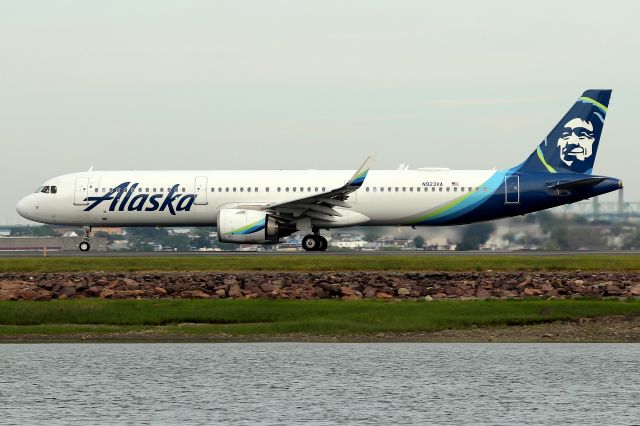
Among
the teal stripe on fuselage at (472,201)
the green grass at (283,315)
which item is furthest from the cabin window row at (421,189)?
the green grass at (283,315)

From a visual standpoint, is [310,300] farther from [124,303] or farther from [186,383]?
[186,383]

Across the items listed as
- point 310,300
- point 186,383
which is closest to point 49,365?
point 186,383

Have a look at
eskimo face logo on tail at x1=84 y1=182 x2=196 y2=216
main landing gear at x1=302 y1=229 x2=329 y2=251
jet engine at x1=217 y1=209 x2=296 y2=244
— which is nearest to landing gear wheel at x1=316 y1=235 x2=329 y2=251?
main landing gear at x1=302 y1=229 x2=329 y2=251

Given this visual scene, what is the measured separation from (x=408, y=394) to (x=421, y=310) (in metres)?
10.6

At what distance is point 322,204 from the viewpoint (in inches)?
2015

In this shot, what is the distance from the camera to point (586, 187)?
51.7 meters

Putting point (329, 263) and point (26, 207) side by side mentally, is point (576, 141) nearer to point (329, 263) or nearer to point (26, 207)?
point (329, 263)

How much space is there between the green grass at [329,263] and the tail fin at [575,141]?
6.73 m

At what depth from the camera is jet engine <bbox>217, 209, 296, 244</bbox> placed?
50281 millimetres

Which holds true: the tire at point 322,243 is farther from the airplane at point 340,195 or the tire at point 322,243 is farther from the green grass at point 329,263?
the green grass at point 329,263

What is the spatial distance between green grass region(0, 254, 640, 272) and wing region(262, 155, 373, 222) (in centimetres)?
362

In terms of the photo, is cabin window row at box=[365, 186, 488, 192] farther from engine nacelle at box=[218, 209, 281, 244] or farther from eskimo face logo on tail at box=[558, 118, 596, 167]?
engine nacelle at box=[218, 209, 281, 244]

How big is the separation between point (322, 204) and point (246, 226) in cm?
360

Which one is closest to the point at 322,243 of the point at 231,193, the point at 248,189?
the point at 248,189
